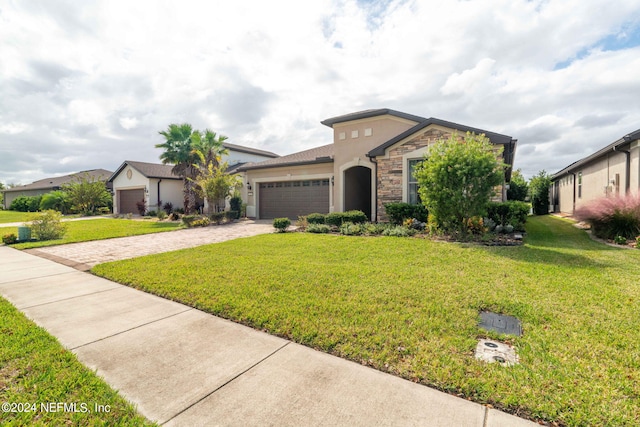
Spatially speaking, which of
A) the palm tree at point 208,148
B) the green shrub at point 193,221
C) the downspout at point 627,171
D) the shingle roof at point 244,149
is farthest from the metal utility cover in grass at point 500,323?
the shingle roof at point 244,149

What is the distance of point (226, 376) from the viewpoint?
2670 mm

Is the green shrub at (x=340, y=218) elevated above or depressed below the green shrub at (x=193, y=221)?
above

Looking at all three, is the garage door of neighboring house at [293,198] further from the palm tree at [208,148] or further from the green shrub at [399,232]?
the green shrub at [399,232]

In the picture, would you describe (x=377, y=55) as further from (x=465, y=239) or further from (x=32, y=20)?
(x=32, y=20)

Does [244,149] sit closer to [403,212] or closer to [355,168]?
[355,168]

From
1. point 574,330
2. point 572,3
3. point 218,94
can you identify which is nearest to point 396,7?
point 572,3

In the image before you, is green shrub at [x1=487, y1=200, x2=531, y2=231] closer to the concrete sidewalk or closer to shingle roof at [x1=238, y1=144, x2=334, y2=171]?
shingle roof at [x1=238, y1=144, x2=334, y2=171]

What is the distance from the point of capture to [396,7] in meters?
8.90

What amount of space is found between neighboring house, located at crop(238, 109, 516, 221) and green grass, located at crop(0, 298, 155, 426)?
1068 cm

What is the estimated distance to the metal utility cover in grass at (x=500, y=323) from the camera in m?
3.51

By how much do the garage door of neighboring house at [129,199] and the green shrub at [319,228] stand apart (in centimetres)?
2051

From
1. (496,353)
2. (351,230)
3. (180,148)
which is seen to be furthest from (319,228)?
(180,148)

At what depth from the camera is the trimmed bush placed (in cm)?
883

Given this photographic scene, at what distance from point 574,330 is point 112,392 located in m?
4.83
